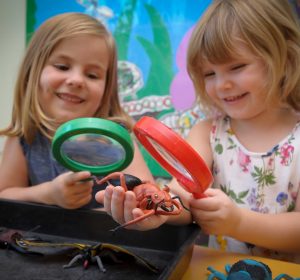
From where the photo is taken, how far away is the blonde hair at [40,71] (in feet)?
2.98

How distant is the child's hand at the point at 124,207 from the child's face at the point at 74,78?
1.54 ft

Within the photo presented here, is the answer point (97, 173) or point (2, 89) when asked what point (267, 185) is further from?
point (2, 89)

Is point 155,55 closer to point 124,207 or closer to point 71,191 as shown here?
point 71,191

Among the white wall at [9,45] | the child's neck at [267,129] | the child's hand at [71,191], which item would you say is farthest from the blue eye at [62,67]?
the white wall at [9,45]

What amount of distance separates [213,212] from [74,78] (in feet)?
1.66

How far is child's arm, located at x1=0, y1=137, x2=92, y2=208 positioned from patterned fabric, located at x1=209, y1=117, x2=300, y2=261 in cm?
37

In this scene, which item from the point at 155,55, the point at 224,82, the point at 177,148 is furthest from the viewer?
the point at 155,55

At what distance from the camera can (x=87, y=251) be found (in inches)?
19.2

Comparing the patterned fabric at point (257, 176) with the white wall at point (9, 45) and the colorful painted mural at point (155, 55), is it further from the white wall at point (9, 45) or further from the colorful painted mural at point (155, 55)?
the white wall at point (9, 45)

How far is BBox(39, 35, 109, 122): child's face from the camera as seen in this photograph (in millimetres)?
881

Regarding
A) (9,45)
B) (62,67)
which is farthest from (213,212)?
(9,45)

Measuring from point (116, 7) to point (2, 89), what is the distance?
784 millimetres

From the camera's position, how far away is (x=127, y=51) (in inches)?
57.0

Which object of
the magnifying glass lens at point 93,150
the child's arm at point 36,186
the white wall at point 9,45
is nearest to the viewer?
the magnifying glass lens at point 93,150
